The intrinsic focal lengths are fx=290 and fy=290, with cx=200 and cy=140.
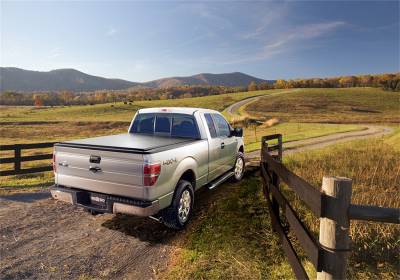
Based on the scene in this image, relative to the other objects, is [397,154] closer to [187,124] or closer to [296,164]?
[296,164]

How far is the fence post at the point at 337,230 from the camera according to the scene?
2434 mm

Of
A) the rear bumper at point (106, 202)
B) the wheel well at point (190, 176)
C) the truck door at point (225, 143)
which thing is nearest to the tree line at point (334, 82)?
the truck door at point (225, 143)

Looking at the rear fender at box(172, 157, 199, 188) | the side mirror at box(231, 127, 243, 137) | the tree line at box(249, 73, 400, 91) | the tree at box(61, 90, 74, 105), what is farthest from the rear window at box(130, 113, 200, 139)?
the tree line at box(249, 73, 400, 91)

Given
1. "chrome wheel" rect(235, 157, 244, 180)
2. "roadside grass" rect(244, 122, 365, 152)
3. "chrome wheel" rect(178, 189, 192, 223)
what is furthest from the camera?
"roadside grass" rect(244, 122, 365, 152)

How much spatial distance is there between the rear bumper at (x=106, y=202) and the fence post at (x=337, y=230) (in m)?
2.69

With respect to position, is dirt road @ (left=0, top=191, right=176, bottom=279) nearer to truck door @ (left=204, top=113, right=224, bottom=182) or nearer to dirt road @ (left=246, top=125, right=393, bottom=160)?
truck door @ (left=204, top=113, right=224, bottom=182)

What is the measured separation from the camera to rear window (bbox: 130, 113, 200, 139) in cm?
648

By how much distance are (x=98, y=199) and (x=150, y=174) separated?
3.78 feet

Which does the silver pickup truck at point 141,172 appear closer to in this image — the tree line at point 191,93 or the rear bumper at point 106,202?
the rear bumper at point 106,202

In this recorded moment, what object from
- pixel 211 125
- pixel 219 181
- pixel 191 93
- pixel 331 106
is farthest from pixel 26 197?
pixel 191 93

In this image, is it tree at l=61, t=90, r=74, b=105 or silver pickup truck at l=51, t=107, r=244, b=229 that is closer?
silver pickup truck at l=51, t=107, r=244, b=229

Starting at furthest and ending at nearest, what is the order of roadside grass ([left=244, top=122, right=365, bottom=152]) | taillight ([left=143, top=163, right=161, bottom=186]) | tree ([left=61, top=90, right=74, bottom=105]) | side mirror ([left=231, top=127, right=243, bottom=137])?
tree ([left=61, top=90, right=74, bottom=105]) < roadside grass ([left=244, top=122, right=365, bottom=152]) < side mirror ([left=231, top=127, right=243, bottom=137]) < taillight ([left=143, top=163, right=161, bottom=186])

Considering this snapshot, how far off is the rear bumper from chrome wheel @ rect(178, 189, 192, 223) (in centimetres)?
79

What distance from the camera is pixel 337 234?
247 cm
